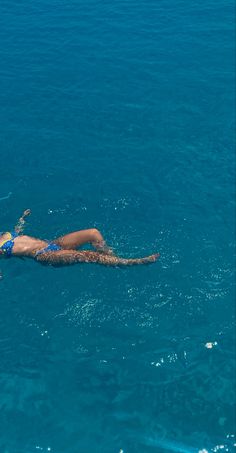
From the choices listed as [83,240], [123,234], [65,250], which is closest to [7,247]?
[65,250]

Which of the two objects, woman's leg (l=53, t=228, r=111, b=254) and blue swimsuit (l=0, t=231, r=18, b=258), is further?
blue swimsuit (l=0, t=231, r=18, b=258)

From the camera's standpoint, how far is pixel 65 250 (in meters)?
14.0

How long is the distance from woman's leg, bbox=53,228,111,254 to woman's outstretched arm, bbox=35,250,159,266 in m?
0.32

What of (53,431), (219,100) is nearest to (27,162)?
(219,100)

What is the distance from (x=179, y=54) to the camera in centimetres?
2372

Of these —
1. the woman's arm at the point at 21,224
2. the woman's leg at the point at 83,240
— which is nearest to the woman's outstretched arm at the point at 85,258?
the woman's leg at the point at 83,240

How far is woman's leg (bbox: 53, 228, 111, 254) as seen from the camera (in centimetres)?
1395

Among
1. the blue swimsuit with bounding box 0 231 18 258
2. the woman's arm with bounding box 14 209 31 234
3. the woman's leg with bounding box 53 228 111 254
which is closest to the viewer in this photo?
the woman's leg with bounding box 53 228 111 254

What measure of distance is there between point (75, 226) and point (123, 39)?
13893 millimetres

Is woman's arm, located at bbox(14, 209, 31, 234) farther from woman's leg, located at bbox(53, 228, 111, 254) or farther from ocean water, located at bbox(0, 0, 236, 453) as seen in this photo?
woman's leg, located at bbox(53, 228, 111, 254)

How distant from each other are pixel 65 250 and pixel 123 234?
214cm

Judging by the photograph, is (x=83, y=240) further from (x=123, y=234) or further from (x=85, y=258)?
(x=123, y=234)

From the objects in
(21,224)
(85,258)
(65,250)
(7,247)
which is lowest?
(85,258)

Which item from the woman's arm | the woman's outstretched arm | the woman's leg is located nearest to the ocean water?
the woman's arm
